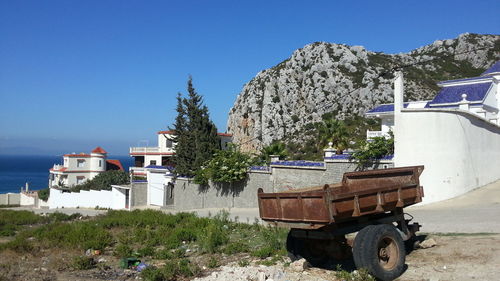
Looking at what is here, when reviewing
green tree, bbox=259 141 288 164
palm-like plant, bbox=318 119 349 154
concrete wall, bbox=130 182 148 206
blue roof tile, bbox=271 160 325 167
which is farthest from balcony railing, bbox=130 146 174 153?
palm-like plant, bbox=318 119 349 154

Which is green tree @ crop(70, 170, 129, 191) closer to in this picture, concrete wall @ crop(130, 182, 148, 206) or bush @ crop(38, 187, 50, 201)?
bush @ crop(38, 187, 50, 201)

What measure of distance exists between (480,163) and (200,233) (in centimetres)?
1472

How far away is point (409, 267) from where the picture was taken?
28.0 ft

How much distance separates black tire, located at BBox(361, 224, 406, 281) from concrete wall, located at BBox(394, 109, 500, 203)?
10597mm

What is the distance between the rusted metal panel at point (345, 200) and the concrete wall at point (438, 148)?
30.2ft

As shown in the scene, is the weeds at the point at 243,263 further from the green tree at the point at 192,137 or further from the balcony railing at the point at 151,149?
the balcony railing at the point at 151,149

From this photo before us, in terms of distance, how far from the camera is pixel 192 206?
30.2 metres

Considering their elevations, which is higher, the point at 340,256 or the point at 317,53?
the point at 317,53

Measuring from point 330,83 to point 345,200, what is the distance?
6443 cm

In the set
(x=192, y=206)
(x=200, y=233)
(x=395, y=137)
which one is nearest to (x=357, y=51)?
(x=192, y=206)

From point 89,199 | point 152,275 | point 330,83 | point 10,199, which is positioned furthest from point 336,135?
point 10,199

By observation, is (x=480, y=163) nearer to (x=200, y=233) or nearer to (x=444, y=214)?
(x=444, y=214)

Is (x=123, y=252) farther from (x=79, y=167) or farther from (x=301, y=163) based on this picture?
(x=79, y=167)

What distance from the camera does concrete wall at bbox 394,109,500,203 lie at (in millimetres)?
17766
